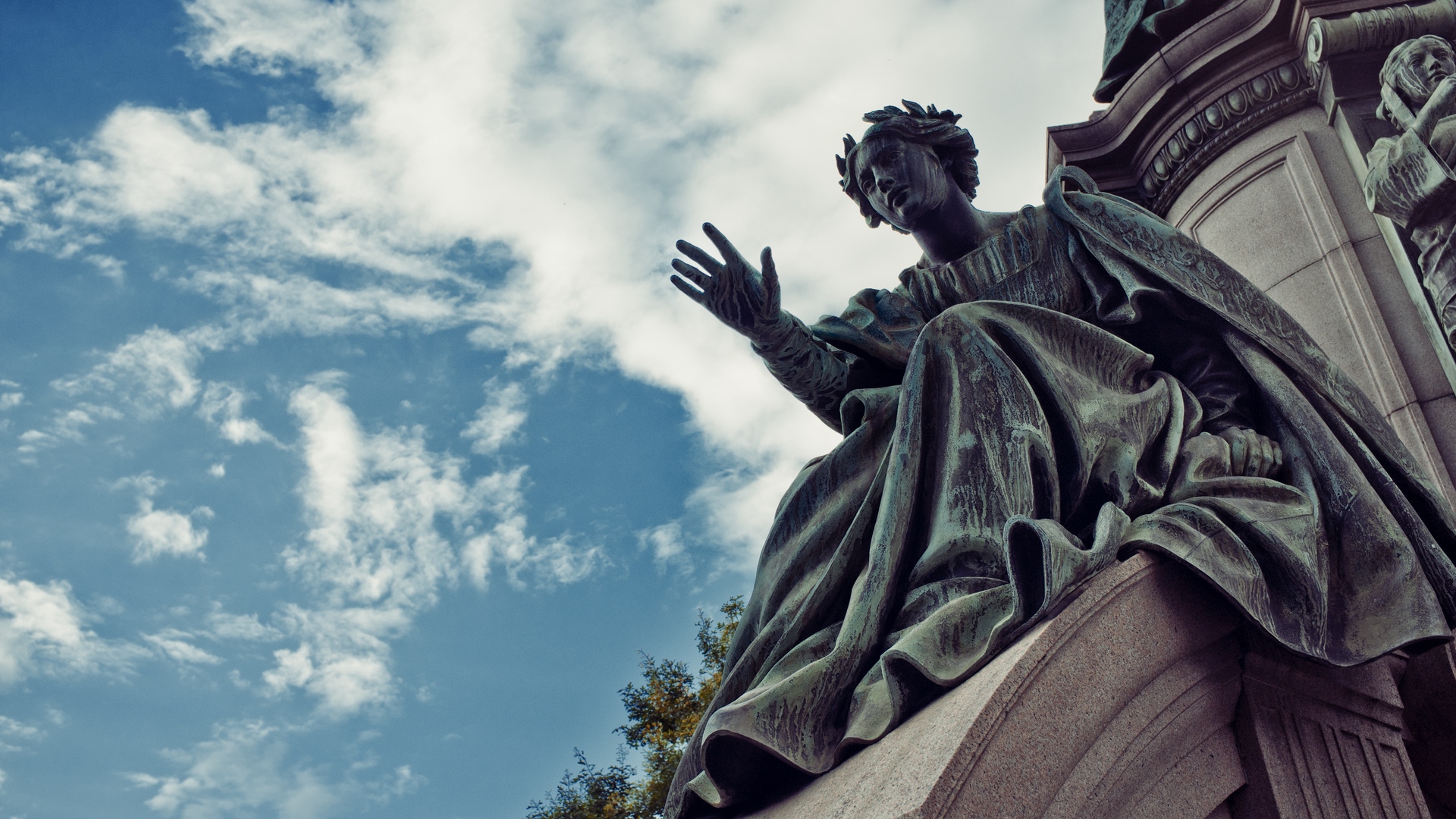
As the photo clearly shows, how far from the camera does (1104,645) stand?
2.98 m

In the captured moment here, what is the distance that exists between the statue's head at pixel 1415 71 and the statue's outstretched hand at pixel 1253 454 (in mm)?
2102

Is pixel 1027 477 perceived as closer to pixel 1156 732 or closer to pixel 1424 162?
pixel 1156 732

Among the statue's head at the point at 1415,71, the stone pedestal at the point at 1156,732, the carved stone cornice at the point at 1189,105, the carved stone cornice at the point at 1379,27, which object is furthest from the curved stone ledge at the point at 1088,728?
the carved stone cornice at the point at 1189,105

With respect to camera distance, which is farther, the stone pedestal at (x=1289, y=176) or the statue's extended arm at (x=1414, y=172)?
the stone pedestal at (x=1289, y=176)

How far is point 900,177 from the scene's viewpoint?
493cm

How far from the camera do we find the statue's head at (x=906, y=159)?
4941mm

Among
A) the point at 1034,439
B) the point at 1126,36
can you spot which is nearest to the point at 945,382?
the point at 1034,439

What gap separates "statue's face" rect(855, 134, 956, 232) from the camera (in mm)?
4930

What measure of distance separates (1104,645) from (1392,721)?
1114 millimetres

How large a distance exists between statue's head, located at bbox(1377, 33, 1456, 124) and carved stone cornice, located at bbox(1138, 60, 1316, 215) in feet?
1.99

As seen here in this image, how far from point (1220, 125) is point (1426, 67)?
110 centimetres

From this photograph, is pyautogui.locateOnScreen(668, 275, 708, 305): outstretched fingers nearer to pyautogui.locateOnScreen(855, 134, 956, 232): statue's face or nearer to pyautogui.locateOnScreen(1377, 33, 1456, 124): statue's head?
pyautogui.locateOnScreen(855, 134, 956, 232): statue's face

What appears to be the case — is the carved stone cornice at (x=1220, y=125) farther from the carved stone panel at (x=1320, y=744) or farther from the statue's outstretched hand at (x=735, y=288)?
the carved stone panel at (x=1320, y=744)

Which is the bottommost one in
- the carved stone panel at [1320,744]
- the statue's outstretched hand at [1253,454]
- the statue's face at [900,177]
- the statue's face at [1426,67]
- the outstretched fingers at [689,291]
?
the carved stone panel at [1320,744]
